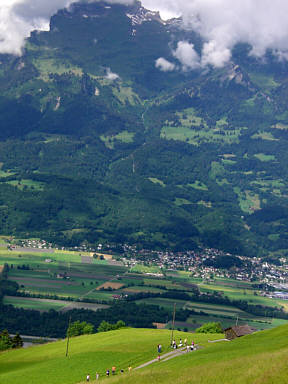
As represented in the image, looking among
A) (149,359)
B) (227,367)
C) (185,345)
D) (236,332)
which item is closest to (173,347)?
(185,345)

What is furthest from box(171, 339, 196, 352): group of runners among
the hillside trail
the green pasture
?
the green pasture

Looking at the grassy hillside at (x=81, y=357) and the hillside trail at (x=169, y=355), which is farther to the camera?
the grassy hillside at (x=81, y=357)

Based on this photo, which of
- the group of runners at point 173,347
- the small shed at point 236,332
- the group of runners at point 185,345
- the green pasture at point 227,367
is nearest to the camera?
the green pasture at point 227,367

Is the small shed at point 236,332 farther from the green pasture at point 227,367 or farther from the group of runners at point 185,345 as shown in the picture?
the green pasture at point 227,367

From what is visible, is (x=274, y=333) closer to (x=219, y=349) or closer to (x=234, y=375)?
(x=219, y=349)

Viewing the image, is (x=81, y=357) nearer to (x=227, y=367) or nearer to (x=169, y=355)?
(x=169, y=355)

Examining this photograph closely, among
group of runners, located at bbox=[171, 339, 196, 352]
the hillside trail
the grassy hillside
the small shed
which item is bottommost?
the grassy hillside

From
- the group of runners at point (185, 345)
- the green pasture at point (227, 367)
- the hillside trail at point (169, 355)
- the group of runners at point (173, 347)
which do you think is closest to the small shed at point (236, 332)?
the group of runners at point (173, 347)

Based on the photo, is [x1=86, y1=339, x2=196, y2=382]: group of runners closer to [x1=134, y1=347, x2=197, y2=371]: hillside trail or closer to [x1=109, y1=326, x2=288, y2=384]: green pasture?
[x1=134, y1=347, x2=197, y2=371]: hillside trail

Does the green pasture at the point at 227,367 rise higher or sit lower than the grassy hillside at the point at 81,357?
higher
